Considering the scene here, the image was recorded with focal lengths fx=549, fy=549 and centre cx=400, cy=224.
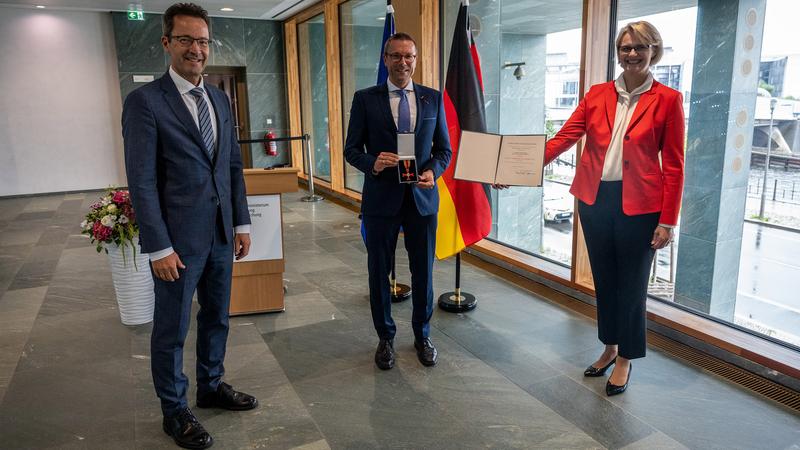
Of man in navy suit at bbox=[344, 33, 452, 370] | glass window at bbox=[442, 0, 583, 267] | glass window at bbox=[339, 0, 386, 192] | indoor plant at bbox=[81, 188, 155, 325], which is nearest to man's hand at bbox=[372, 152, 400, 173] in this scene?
man in navy suit at bbox=[344, 33, 452, 370]

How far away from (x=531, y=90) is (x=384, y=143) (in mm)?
2836

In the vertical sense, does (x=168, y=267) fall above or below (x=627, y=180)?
below

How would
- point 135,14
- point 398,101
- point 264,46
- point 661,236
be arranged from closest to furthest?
point 661,236, point 398,101, point 135,14, point 264,46

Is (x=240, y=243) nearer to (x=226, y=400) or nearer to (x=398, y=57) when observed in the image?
(x=226, y=400)

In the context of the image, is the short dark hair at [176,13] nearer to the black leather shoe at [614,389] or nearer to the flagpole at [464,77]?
the flagpole at [464,77]

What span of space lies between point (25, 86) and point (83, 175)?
5.15 ft

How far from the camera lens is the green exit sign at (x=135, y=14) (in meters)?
8.78

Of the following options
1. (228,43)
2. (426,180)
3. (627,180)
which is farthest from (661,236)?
(228,43)

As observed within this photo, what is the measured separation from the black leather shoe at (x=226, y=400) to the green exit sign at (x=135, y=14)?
8179 millimetres

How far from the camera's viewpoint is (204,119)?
2.15 meters

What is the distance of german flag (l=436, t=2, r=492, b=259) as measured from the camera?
3480 millimetres

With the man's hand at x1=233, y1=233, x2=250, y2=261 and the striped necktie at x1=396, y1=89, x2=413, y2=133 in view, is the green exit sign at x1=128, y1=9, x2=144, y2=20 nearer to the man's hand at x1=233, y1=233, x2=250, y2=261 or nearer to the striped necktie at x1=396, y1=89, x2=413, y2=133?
the striped necktie at x1=396, y1=89, x2=413, y2=133

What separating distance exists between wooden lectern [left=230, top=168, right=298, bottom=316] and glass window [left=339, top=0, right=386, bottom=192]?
3.67 metres

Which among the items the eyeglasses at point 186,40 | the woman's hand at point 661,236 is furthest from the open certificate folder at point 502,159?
the eyeglasses at point 186,40
